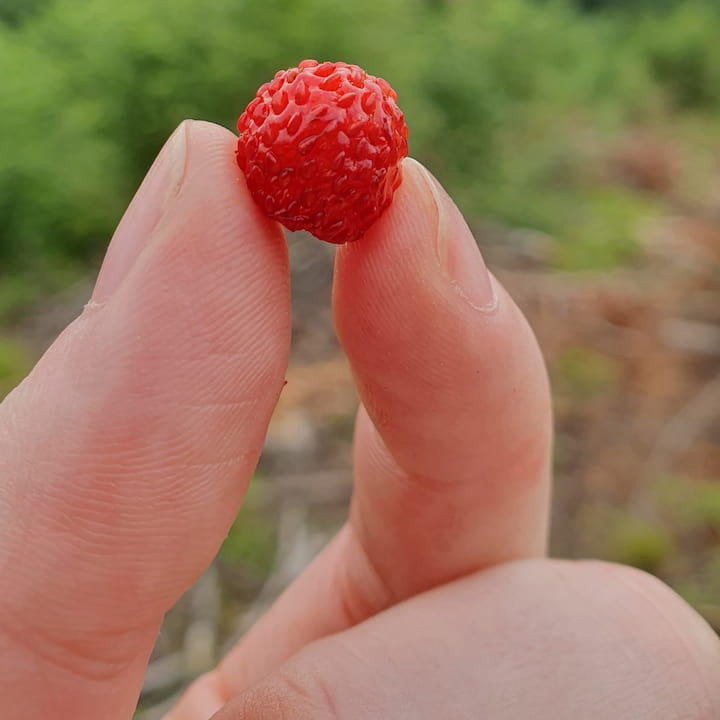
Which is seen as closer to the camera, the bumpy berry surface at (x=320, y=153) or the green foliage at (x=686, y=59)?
the bumpy berry surface at (x=320, y=153)

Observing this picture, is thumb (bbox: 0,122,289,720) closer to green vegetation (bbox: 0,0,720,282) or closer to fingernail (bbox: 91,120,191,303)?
fingernail (bbox: 91,120,191,303)

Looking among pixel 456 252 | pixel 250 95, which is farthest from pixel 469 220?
pixel 456 252

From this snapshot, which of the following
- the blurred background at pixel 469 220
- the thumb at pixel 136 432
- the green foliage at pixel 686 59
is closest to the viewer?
the thumb at pixel 136 432

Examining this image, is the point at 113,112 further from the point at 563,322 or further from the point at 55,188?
the point at 563,322

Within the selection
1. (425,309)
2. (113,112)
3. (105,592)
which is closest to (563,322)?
(113,112)

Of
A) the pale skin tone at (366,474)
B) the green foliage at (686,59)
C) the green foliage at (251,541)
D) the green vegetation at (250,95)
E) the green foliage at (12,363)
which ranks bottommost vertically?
the green foliage at (686,59)

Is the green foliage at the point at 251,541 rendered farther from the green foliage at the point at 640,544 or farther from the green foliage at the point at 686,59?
the green foliage at the point at 686,59

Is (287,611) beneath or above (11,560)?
beneath

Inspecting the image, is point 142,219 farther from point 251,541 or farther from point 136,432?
point 251,541

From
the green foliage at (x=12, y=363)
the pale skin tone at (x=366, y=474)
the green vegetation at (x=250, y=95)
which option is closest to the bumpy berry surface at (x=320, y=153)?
the pale skin tone at (x=366, y=474)
